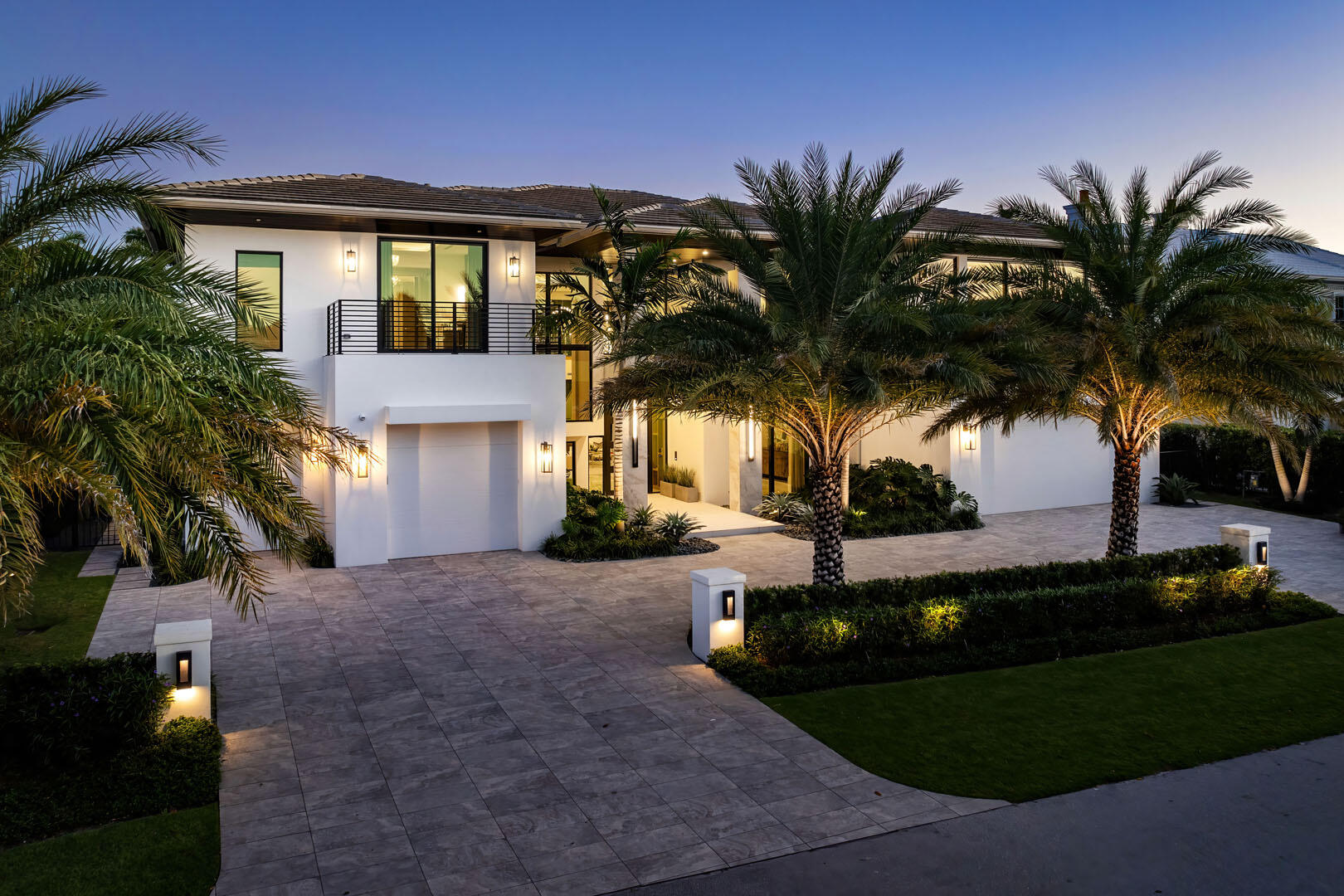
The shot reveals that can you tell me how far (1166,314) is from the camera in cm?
1270

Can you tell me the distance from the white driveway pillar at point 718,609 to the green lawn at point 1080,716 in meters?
1.32

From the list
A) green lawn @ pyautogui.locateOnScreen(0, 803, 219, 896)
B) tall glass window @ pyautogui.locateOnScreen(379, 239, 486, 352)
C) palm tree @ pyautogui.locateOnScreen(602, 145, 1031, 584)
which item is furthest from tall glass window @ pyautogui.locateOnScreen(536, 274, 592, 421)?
green lawn @ pyautogui.locateOnScreen(0, 803, 219, 896)

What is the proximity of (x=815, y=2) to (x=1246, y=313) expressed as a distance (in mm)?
15863

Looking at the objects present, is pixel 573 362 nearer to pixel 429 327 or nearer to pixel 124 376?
pixel 429 327

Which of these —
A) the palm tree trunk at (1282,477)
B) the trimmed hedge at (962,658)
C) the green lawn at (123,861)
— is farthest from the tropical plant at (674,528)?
the palm tree trunk at (1282,477)

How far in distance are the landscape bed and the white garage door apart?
7.59 m

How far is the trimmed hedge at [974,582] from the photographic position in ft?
37.3

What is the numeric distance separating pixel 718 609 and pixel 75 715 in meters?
6.28

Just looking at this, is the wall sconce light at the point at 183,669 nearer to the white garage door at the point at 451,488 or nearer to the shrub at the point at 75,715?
the shrub at the point at 75,715

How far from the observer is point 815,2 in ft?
78.6

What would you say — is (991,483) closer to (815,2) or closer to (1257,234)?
(1257,234)

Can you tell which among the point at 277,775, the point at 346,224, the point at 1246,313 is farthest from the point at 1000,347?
the point at 346,224

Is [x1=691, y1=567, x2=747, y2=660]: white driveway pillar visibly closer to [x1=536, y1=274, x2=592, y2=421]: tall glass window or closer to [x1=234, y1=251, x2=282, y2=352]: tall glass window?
[x1=234, y1=251, x2=282, y2=352]: tall glass window

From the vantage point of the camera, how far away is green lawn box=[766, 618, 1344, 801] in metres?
7.95
